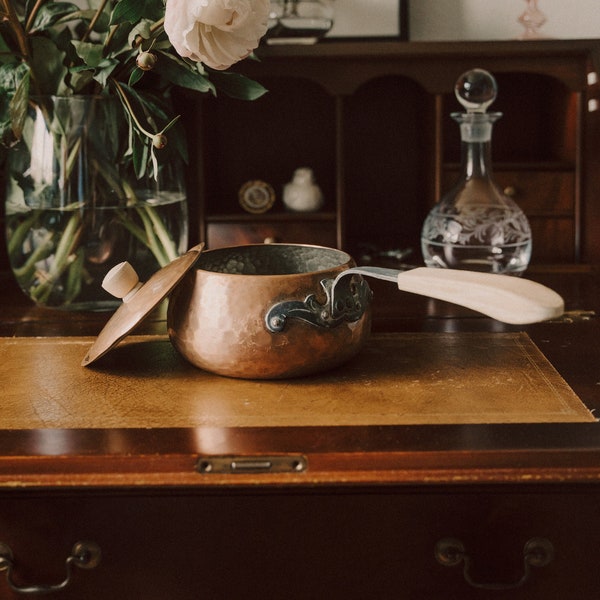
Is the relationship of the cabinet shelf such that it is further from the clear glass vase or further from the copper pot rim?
the copper pot rim

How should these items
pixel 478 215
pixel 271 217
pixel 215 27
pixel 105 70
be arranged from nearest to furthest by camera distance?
pixel 215 27 < pixel 105 70 < pixel 478 215 < pixel 271 217

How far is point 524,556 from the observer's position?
0.70 m

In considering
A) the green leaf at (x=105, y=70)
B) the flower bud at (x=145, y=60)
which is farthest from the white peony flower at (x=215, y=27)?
the green leaf at (x=105, y=70)

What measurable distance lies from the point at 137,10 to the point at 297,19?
550 mm

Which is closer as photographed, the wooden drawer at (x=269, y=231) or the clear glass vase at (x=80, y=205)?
the clear glass vase at (x=80, y=205)

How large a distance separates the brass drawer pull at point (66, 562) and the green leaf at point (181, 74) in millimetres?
529

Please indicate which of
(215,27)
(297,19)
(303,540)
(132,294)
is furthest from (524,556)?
(297,19)

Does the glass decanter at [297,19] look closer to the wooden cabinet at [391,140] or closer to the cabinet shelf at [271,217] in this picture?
the wooden cabinet at [391,140]

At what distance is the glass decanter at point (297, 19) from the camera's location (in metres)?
1.42

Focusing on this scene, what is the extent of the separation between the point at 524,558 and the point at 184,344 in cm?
35

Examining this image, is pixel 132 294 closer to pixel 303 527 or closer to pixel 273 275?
pixel 273 275

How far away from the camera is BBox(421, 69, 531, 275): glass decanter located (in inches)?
46.9

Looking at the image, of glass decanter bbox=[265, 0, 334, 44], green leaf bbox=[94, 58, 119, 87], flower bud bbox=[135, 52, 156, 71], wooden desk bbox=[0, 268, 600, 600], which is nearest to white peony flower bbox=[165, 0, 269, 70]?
flower bud bbox=[135, 52, 156, 71]

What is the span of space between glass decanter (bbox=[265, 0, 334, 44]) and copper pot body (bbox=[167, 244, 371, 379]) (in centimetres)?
72
